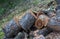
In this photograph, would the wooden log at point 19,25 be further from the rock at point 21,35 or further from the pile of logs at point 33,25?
the rock at point 21,35

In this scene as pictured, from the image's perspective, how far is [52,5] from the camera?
4.86 meters

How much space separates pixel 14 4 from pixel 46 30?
3.67 m

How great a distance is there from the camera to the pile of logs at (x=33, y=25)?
388cm

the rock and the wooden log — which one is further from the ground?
the wooden log

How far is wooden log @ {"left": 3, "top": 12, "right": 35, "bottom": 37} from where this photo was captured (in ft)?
13.5

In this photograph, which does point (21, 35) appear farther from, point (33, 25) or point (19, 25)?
point (33, 25)

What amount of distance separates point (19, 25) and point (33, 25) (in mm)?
301

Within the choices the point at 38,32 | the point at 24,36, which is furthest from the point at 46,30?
the point at 24,36

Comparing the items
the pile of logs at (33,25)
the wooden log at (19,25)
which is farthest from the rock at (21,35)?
the wooden log at (19,25)

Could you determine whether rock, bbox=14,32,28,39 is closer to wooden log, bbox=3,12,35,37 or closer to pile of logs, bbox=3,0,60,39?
pile of logs, bbox=3,0,60,39

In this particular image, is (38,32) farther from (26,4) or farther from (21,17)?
(26,4)

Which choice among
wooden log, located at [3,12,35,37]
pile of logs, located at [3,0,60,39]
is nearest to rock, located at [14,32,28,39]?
pile of logs, located at [3,0,60,39]

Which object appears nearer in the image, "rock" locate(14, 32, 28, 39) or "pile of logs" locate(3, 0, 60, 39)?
"pile of logs" locate(3, 0, 60, 39)

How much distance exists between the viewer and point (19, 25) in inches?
167
